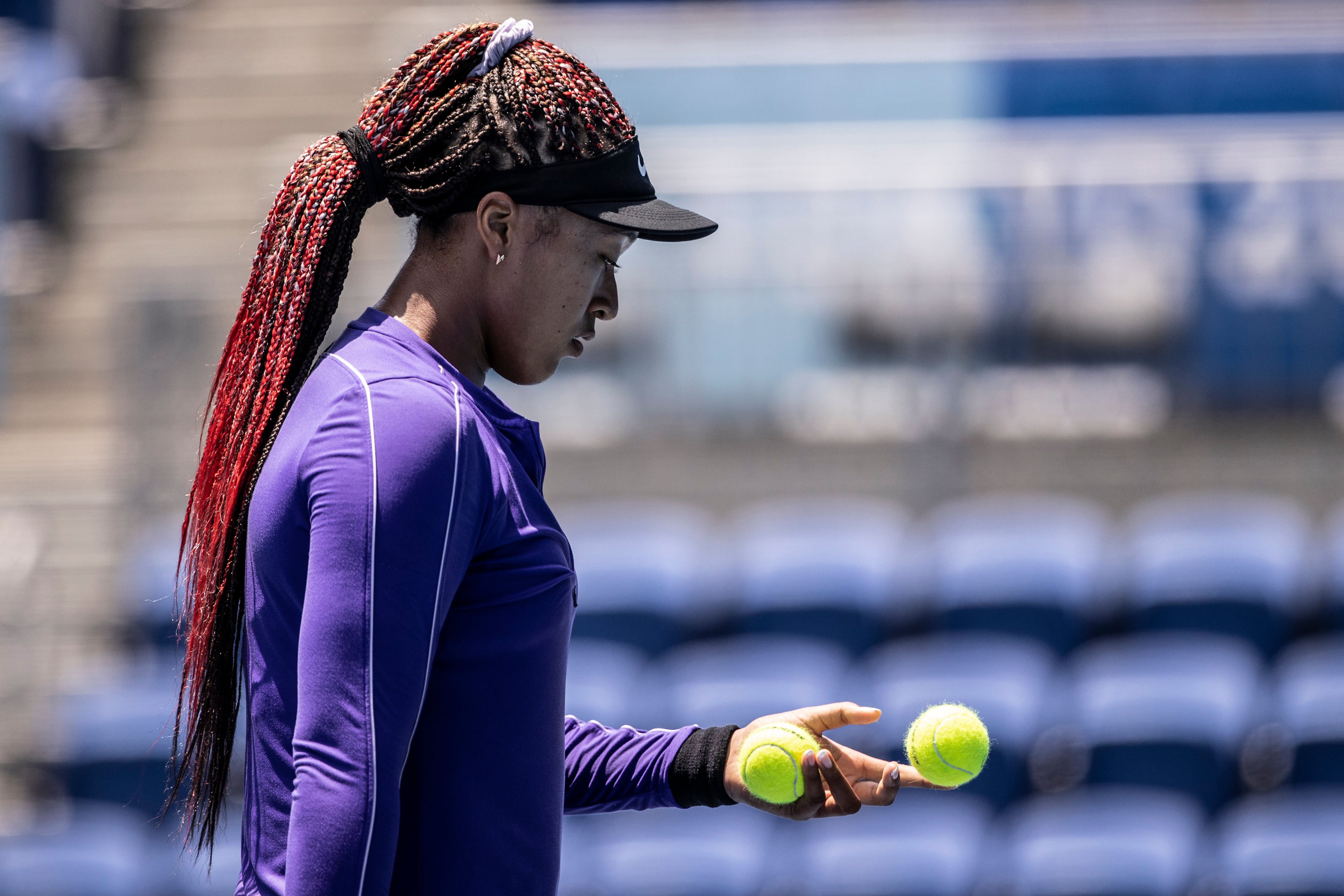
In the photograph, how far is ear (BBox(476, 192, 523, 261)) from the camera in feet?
4.55

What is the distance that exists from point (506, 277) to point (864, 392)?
4553 mm

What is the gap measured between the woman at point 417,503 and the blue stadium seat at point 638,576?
3.92 m

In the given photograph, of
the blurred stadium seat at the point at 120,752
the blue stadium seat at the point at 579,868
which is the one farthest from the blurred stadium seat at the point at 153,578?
the blue stadium seat at the point at 579,868

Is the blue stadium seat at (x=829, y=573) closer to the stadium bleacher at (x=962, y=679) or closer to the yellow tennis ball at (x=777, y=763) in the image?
the stadium bleacher at (x=962, y=679)

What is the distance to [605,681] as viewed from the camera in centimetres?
501

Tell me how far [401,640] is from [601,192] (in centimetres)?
47

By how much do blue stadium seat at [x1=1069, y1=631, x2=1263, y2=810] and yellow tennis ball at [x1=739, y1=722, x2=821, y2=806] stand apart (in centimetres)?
352

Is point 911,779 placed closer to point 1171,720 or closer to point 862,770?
point 862,770

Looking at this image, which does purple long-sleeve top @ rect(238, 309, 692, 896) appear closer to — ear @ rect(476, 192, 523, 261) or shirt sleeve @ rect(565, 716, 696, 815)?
ear @ rect(476, 192, 523, 261)

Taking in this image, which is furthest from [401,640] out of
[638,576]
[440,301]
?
[638,576]

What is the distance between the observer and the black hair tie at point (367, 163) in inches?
55.9

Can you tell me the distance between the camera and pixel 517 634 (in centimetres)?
131

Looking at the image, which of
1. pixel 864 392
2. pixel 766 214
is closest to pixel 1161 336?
pixel 864 392

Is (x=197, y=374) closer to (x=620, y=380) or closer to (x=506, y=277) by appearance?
(x=620, y=380)
